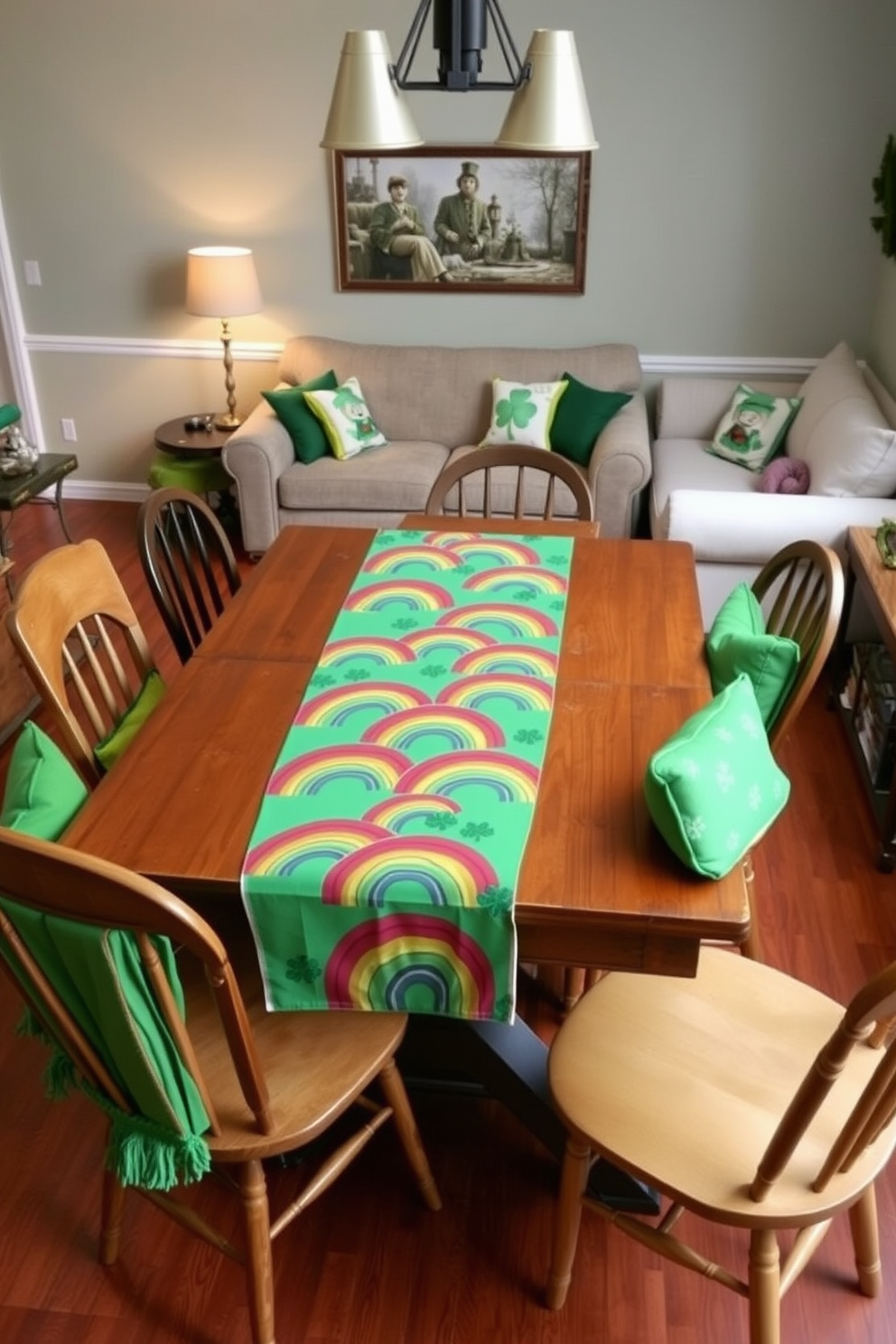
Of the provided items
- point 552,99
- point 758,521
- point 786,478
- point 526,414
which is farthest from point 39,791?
point 526,414

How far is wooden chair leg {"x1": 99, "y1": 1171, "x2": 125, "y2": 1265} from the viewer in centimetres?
180

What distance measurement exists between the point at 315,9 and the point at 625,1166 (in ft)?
14.1

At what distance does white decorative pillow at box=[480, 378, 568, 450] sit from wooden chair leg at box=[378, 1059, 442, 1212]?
9.61 feet

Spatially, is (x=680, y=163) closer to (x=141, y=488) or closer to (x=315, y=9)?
(x=315, y=9)

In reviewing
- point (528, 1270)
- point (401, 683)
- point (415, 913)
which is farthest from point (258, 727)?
point (528, 1270)

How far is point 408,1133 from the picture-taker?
1841 millimetres

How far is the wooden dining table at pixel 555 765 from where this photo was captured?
146cm

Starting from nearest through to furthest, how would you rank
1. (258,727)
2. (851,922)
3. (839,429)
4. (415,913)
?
(415,913) < (258,727) < (851,922) < (839,429)

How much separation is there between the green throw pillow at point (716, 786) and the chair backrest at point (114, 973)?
59cm

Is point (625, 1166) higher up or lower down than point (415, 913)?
lower down

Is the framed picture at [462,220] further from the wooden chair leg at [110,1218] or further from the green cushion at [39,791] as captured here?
the wooden chair leg at [110,1218]

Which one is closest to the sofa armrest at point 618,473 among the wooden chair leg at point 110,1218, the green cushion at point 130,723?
the green cushion at point 130,723

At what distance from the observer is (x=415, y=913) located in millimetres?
1458

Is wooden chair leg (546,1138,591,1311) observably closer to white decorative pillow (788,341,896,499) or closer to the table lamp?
white decorative pillow (788,341,896,499)
